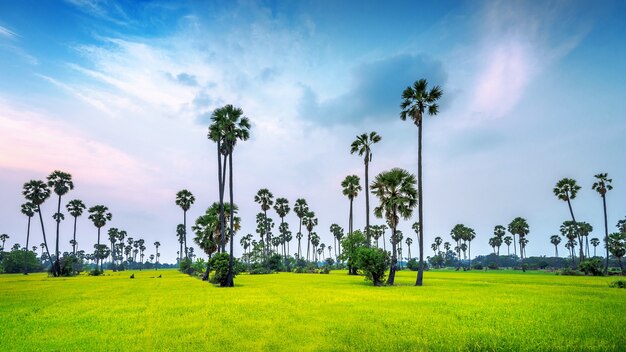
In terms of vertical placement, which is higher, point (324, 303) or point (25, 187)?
point (25, 187)

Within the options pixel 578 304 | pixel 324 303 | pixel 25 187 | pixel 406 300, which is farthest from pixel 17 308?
pixel 25 187

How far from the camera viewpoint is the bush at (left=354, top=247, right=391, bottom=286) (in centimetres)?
4072

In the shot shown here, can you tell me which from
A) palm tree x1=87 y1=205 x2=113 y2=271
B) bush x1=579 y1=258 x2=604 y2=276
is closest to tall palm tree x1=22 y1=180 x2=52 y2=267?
palm tree x1=87 y1=205 x2=113 y2=271

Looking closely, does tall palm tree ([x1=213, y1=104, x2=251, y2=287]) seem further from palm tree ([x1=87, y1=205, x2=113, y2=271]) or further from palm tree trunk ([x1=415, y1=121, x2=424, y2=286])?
palm tree ([x1=87, y1=205, x2=113, y2=271])

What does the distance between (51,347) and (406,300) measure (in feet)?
70.2

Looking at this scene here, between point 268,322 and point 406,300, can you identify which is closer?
point 268,322

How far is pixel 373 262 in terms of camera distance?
40.7 metres

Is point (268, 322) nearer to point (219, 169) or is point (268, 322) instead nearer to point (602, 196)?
point (219, 169)

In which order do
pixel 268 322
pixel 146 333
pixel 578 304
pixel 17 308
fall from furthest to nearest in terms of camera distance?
pixel 17 308, pixel 578 304, pixel 268 322, pixel 146 333

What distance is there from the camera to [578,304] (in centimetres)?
2270

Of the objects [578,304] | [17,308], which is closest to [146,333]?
[17,308]

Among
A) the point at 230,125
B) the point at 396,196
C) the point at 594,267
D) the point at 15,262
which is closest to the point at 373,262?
the point at 396,196

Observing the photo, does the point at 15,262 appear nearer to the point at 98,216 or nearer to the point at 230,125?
the point at 98,216

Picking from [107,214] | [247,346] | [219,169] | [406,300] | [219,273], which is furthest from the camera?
[107,214]
